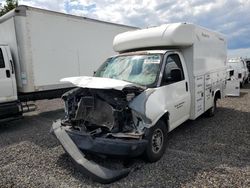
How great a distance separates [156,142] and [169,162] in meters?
0.41

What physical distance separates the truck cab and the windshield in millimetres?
3292

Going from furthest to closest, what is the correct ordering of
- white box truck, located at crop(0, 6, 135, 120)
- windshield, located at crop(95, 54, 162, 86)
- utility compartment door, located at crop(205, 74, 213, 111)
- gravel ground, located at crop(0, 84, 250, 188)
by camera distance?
white box truck, located at crop(0, 6, 135, 120) → utility compartment door, located at crop(205, 74, 213, 111) → windshield, located at crop(95, 54, 162, 86) → gravel ground, located at crop(0, 84, 250, 188)

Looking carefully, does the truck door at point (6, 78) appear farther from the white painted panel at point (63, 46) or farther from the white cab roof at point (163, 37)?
the white cab roof at point (163, 37)

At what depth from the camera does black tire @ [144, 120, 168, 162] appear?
452cm

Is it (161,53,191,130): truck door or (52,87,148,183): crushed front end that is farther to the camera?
(161,53,191,130): truck door

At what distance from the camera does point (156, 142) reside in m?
4.82

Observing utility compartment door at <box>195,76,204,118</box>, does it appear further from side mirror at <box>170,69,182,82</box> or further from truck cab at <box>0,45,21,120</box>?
truck cab at <box>0,45,21,120</box>

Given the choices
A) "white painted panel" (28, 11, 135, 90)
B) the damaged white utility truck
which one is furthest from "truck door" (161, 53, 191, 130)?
"white painted panel" (28, 11, 135, 90)

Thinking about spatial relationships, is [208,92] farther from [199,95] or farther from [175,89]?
[175,89]

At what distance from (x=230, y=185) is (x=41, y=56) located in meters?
6.73

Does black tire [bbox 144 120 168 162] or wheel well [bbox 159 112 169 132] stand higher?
wheel well [bbox 159 112 169 132]

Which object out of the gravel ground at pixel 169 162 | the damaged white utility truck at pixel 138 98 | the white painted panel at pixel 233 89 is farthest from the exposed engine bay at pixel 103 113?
the white painted panel at pixel 233 89

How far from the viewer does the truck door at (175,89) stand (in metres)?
5.29

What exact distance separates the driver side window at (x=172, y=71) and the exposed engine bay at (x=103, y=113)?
1037 mm
